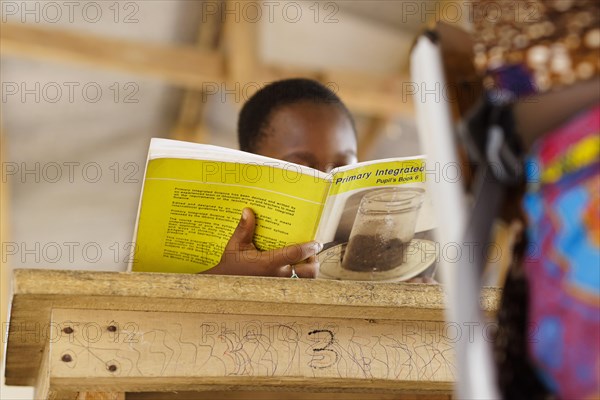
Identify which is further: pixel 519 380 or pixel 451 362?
pixel 451 362

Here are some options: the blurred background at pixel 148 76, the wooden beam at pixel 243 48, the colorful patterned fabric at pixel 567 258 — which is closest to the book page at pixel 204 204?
the colorful patterned fabric at pixel 567 258

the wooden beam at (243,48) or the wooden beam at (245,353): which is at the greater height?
the wooden beam at (243,48)

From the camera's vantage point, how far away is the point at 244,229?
1.30 m

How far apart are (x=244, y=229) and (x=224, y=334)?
275mm

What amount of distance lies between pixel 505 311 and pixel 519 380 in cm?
5

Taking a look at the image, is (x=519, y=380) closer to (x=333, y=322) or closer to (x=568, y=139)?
(x=568, y=139)

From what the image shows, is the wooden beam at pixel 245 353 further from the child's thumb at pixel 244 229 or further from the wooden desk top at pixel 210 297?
the child's thumb at pixel 244 229

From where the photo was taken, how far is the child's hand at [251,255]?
4.25 ft

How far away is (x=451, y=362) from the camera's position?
1131mm

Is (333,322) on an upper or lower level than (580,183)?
lower

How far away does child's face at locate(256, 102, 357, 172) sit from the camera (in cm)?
187

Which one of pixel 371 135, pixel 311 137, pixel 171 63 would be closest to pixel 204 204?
pixel 311 137

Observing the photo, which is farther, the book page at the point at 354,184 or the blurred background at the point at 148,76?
the blurred background at the point at 148,76

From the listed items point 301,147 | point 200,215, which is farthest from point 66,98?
point 200,215
